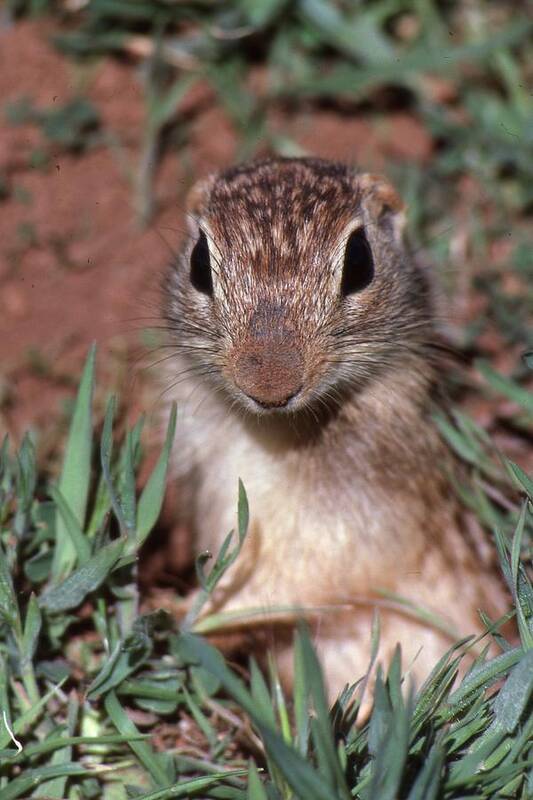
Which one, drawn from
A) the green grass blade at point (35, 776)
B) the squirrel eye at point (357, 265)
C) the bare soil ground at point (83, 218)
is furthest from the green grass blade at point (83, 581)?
the bare soil ground at point (83, 218)

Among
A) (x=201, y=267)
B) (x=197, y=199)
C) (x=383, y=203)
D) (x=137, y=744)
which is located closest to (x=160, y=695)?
(x=137, y=744)

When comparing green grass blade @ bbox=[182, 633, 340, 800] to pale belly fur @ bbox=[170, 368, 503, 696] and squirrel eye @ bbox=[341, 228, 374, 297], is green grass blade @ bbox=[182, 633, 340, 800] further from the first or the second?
squirrel eye @ bbox=[341, 228, 374, 297]

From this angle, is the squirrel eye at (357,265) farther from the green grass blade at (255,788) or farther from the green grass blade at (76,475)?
the green grass blade at (255,788)

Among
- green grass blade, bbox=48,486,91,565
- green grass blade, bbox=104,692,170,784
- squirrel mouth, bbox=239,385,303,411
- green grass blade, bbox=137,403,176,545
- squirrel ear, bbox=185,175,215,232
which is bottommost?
green grass blade, bbox=104,692,170,784

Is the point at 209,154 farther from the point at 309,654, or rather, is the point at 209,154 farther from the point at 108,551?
the point at 309,654

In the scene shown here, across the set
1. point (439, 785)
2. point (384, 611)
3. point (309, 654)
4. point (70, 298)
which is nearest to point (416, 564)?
point (384, 611)

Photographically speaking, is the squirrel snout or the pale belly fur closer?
the squirrel snout

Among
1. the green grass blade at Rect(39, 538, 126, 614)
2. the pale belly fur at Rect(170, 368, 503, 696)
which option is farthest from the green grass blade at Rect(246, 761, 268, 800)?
the pale belly fur at Rect(170, 368, 503, 696)
